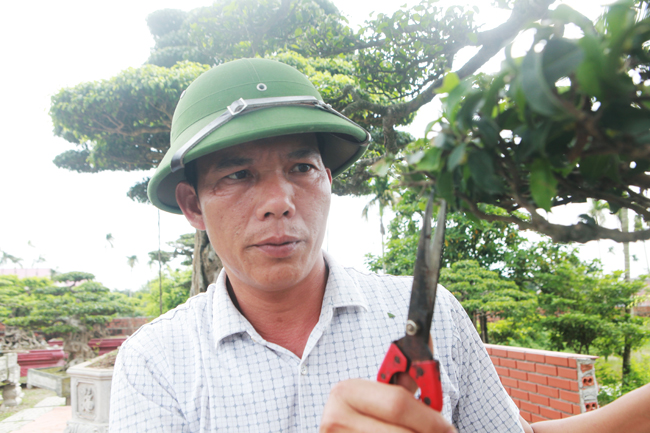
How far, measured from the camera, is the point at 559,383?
14.6 feet

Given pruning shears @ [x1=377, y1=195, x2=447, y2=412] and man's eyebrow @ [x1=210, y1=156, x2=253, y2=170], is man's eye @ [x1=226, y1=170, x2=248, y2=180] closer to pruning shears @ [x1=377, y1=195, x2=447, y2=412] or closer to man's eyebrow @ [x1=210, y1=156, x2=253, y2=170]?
man's eyebrow @ [x1=210, y1=156, x2=253, y2=170]

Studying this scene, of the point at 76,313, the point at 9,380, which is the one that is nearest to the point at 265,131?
the point at 9,380

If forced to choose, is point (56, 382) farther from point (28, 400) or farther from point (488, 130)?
point (488, 130)

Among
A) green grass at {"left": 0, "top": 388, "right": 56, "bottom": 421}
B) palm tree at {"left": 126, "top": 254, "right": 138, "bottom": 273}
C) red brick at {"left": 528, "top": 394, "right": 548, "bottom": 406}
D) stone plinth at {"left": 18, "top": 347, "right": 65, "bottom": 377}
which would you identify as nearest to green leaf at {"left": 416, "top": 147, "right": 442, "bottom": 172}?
red brick at {"left": 528, "top": 394, "right": 548, "bottom": 406}

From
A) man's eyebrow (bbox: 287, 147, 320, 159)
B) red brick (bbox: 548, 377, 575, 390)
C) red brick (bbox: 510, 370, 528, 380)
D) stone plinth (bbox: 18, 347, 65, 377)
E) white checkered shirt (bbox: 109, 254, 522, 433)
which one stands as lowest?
stone plinth (bbox: 18, 347, 65, 377)

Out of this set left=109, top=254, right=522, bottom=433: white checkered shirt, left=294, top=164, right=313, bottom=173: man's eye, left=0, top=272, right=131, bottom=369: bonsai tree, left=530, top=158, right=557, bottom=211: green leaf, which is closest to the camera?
left=530, top=158, right=557, bottom=211: green leaf

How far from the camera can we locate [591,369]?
4.31 m

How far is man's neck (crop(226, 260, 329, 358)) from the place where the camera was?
5.32ft

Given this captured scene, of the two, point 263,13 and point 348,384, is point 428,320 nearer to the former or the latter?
point 348,384

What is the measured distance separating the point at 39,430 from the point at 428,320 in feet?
32.3

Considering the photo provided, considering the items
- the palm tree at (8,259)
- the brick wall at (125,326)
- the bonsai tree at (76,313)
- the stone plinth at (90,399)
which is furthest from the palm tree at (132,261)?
the stone plinth at (90,399)

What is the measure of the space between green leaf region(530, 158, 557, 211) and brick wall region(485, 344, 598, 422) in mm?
4568

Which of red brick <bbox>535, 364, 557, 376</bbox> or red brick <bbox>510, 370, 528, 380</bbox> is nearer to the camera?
red brick <bbox>535, 364, 557, 376</bbox>

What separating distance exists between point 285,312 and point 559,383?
4.15 meters
